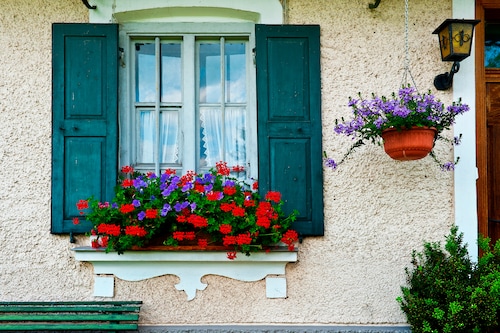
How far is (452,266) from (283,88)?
5.91 feet

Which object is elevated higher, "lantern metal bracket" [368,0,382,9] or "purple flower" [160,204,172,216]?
"lantern metal bracket" [368,0,382,9]

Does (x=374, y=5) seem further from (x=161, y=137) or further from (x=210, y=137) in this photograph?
(x=161, y=137)

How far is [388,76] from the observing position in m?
4.38

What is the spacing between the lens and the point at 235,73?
4660 mm

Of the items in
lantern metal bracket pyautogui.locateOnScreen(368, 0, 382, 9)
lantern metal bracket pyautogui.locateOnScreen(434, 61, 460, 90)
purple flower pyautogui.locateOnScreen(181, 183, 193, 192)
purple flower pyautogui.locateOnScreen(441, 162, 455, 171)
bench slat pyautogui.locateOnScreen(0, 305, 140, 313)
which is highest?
lantern metal bracket pyautogui.locateOnScreen(368, 0, 382, 9)

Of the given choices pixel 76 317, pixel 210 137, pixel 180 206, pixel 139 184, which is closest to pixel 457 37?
pixel 210 137

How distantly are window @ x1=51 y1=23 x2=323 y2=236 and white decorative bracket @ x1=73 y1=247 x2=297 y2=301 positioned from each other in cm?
27

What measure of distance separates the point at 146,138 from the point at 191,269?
1147 mm

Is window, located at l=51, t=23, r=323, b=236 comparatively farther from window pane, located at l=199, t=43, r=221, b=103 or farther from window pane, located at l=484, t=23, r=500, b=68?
window pane, located at l=484, t=23, r=500, b=68

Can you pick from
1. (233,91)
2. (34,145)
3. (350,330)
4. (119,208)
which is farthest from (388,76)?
(34,145)

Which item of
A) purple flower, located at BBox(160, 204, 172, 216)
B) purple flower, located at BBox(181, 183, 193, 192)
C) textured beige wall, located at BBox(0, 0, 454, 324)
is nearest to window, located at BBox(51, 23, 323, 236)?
textured beige wall, located at BBox(0, 0, 454, 324)

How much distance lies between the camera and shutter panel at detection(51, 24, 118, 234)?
14.0 ft

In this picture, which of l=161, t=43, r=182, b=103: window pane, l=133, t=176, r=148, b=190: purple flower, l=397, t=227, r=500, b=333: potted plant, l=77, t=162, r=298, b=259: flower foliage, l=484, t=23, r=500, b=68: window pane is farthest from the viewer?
l=484, t=23, r=500, b=68: window pane

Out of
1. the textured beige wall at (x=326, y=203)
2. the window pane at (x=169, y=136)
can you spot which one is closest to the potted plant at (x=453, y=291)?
the textured beige wall at (x=326, y=203)
